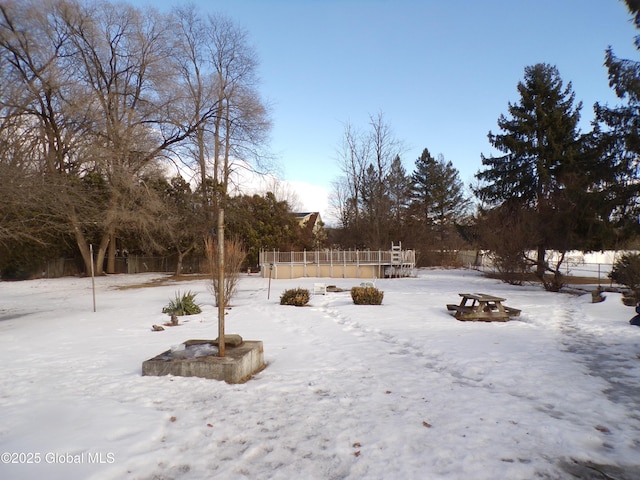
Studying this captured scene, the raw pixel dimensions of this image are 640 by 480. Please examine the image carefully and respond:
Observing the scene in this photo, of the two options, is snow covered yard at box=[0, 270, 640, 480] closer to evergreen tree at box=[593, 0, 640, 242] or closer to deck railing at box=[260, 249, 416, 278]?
evergreen tree at box=[593, 0, 640, 242]

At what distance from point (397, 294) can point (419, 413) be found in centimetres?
1288

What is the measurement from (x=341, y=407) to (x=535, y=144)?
28.0 m

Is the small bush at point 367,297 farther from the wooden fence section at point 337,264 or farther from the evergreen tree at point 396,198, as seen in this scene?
the evergreen tree at point 396,198

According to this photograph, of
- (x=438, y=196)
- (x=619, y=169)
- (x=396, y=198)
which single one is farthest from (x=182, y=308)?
(x=438, y=196)

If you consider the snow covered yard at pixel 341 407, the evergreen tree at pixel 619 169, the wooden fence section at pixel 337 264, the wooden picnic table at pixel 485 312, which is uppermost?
the evergreen tree at pixel 619 169

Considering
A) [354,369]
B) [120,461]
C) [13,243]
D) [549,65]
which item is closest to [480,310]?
[354,369]

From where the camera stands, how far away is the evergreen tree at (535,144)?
26016 mm

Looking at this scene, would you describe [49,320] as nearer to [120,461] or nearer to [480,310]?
[120,461]

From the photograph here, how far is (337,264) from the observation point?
93.4 ft

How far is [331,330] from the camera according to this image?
974cm

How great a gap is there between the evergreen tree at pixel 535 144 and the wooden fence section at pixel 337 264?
8.78 m

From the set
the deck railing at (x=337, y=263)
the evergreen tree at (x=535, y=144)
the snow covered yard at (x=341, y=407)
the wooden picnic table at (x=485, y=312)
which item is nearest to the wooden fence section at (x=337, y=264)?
the deck railing at (x=337, y=263)

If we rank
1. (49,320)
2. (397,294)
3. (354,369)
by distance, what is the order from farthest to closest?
1. (397,294)
2. (49,320)
3. (354,369)

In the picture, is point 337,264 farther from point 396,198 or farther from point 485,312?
point 485,312
